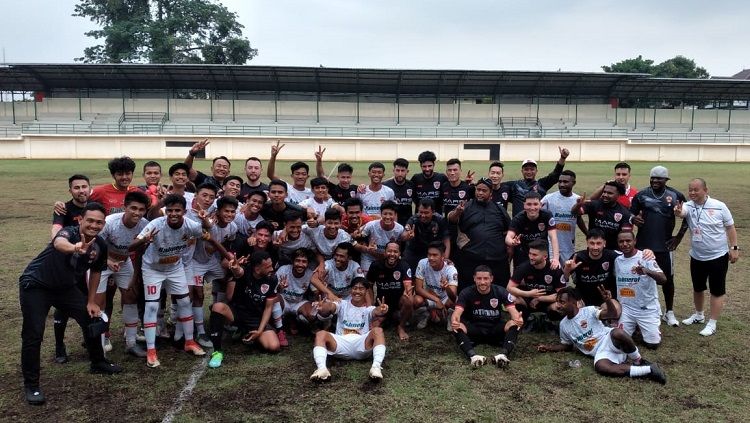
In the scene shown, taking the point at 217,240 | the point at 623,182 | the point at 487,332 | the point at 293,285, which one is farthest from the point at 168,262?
the point at 623,182

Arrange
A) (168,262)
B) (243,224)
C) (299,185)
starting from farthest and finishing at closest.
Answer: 1. (299,185)
2. (243,224)
3. (168,262)

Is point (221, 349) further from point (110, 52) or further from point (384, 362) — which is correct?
point (110, 52)

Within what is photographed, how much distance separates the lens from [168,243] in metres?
5.98

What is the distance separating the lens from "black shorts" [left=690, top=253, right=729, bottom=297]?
22.5ft

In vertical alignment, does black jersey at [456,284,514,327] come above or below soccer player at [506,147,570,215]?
below

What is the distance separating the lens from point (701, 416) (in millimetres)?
4656

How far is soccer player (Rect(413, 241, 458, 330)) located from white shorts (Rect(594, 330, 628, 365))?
1.91 metres

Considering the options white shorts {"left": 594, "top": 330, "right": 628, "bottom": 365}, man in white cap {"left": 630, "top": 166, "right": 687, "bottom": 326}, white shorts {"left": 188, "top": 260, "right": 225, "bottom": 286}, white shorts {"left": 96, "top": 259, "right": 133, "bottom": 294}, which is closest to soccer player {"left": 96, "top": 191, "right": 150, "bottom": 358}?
white shorts {"left": 96, "top": 259, "right": 133, "bottom": 294}

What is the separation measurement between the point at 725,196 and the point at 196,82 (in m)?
44.4

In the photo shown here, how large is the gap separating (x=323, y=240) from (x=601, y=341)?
368 centimetres

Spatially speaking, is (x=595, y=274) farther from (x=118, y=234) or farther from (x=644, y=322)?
(x=118, y=234)

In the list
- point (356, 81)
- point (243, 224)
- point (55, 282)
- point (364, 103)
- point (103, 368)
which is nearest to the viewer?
point (55, 282)

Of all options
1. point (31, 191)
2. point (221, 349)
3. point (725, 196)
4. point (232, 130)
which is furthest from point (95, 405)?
point (232, 130)

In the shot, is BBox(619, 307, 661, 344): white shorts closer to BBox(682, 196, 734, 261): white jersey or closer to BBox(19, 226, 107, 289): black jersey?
BBox(682, 196, 734, 261): white jersey
